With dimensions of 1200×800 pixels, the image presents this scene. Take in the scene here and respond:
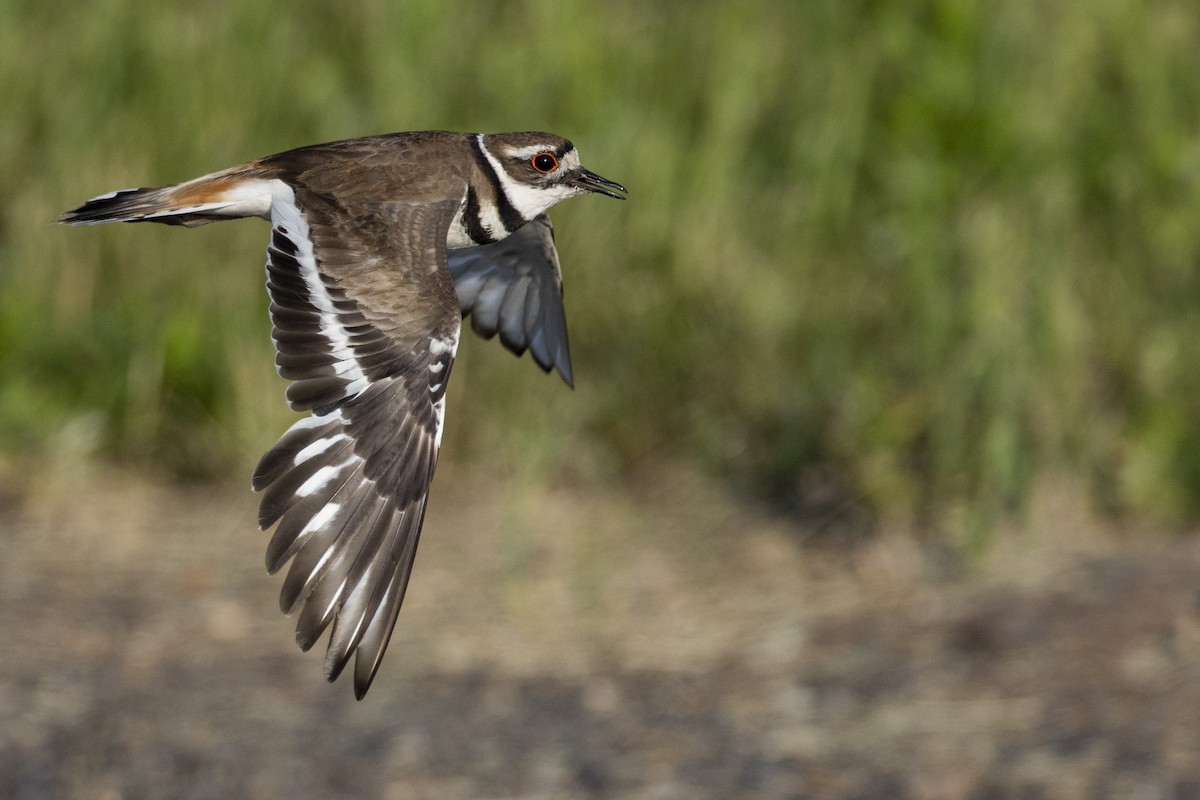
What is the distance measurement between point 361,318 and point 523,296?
1.05 m

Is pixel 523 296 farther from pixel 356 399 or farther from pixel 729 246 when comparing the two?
pixel 729 246

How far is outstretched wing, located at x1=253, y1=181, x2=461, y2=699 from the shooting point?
326 centimetres

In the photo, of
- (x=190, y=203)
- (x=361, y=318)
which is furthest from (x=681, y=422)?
(x=361, y=318)

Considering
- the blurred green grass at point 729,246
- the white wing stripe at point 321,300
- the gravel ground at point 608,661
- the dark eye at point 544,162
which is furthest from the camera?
the blurred green grass at point 729,246

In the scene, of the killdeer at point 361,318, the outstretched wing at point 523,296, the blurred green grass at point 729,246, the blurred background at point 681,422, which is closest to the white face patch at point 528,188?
the killdeer at point 361,318

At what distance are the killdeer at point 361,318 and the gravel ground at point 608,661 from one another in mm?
1814

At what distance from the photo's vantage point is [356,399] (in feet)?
11.5

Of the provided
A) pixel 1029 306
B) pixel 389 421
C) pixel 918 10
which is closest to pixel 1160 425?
pixel 1029 306

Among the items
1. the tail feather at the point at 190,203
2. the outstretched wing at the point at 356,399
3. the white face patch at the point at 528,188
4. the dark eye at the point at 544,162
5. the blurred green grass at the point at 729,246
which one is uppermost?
the blurred green grass at the point at 729,246

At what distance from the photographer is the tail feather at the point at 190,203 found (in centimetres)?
385

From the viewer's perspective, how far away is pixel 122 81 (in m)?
7.20

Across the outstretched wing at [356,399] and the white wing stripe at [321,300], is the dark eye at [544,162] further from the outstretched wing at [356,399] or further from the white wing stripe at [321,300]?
the white wing stripe at [321,300]

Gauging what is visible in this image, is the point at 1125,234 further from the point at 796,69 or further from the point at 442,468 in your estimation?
the point at 442,468

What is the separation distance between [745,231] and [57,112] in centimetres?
265
